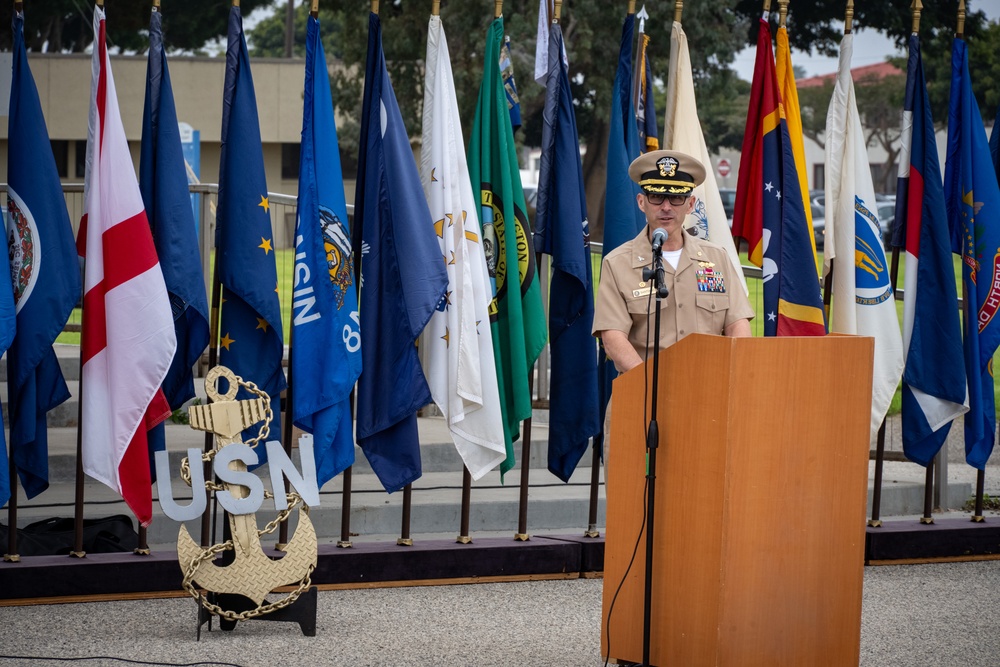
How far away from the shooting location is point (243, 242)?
15.2 feet

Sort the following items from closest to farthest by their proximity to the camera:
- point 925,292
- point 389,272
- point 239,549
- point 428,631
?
point 239,549 → point 428,631 → point 389,272 → point 925,292

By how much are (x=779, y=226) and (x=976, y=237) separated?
958mm

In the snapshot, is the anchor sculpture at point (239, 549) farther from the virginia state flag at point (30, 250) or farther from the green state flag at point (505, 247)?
the green state flag at point (505, 247)

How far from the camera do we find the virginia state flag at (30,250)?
4.45 m

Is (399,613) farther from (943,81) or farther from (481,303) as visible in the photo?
(943,81)

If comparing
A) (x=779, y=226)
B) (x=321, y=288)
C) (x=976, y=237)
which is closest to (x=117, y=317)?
(x=321, y=288)

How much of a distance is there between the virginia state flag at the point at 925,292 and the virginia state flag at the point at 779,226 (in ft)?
1.80

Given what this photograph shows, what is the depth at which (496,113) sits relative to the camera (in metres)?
5.11

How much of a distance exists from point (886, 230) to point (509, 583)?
2141 centimetres

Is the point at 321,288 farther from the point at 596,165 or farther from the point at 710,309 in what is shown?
the point at 596,165

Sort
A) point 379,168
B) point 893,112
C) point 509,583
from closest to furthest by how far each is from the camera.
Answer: point 379,168 < point 509,583 < point 893,112

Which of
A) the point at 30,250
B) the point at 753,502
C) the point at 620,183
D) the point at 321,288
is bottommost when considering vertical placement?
the point at 753,502

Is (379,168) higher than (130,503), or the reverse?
(379,168)

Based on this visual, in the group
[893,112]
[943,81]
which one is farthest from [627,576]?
[893,112]
